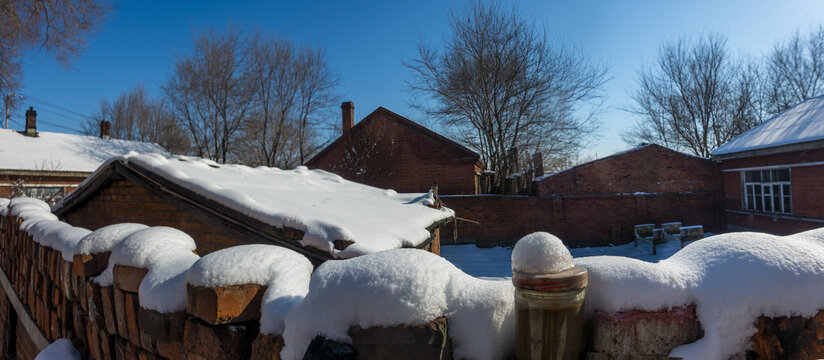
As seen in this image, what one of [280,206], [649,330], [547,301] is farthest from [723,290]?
[280,206]

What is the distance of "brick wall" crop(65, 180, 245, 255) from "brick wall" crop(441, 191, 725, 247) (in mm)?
11071

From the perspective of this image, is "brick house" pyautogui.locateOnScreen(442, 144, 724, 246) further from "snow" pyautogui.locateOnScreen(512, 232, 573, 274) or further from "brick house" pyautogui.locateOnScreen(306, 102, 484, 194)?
"snow" pyautogui.locateOnScreen(512, 232, 573, 274)

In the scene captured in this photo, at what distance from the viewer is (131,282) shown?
1.65 m

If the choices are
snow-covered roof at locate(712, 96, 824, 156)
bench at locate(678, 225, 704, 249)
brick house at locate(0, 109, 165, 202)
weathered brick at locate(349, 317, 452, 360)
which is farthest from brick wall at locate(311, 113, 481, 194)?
weathered brick at locate(349, 317, 452, 360)

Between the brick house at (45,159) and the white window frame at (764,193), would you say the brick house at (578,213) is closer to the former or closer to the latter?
the white window frame at (764,193)

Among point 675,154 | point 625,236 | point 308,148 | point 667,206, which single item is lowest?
point 625,236

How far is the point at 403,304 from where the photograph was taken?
3.22 feet

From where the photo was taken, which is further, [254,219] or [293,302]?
[254,219]

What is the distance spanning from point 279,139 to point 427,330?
24.0 metres

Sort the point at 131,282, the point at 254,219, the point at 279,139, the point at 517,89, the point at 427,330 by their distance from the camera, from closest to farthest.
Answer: the point at 427,330 < the point at 131,282 < the point at 254,219 < the point at 517,89 < the point at 279,139

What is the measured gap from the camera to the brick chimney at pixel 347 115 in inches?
774

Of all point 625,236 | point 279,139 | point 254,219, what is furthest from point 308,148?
point 254,219

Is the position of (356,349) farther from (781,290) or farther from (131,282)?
(131,282)

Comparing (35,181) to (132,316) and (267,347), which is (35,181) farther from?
(267,347)
